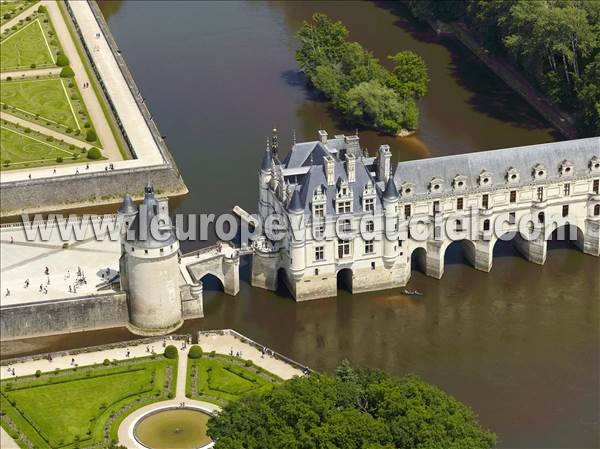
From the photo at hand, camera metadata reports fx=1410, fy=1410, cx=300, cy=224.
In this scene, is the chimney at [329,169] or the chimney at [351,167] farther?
the chimney at [351,167]

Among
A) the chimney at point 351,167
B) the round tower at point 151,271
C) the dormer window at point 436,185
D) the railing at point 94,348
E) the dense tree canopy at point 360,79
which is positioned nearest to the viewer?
the railing at point 94,348

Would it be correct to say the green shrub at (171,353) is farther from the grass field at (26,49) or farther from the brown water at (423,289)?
the grass field at (26,49)

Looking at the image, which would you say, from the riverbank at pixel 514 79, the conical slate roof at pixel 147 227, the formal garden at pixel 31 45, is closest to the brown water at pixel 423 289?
the riverbank at pixel 514 79

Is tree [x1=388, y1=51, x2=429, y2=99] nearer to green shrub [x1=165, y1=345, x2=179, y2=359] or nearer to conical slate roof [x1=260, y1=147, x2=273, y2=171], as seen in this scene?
conical slate roof [x1=260, y1=147, x2=273, y2=171]

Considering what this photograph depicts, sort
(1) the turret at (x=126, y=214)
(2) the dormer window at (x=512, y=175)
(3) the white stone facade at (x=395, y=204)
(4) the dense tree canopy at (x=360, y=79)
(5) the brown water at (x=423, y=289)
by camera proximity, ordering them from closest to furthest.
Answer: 1. (5) the brown water at (x=423, y=289)
2. (1) the turret at (x=126, y=214)
3. (3) the white stone facade at (x=395, y=204)
4. (2) the dormer window at (x=512, y=175)
5. (4) the dense tree canopy at (x=360, y=79)

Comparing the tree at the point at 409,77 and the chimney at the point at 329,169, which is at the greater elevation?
the tree at the point at 409,77

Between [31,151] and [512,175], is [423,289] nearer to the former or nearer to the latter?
[512,175]

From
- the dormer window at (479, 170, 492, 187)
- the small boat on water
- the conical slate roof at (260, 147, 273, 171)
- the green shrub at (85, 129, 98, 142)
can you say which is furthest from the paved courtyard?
the dormer window at (479, 170, 492, 187)

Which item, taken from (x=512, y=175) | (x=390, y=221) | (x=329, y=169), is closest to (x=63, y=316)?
(x=329, y=169)

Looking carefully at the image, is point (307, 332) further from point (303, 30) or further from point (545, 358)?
point (303, 30)
